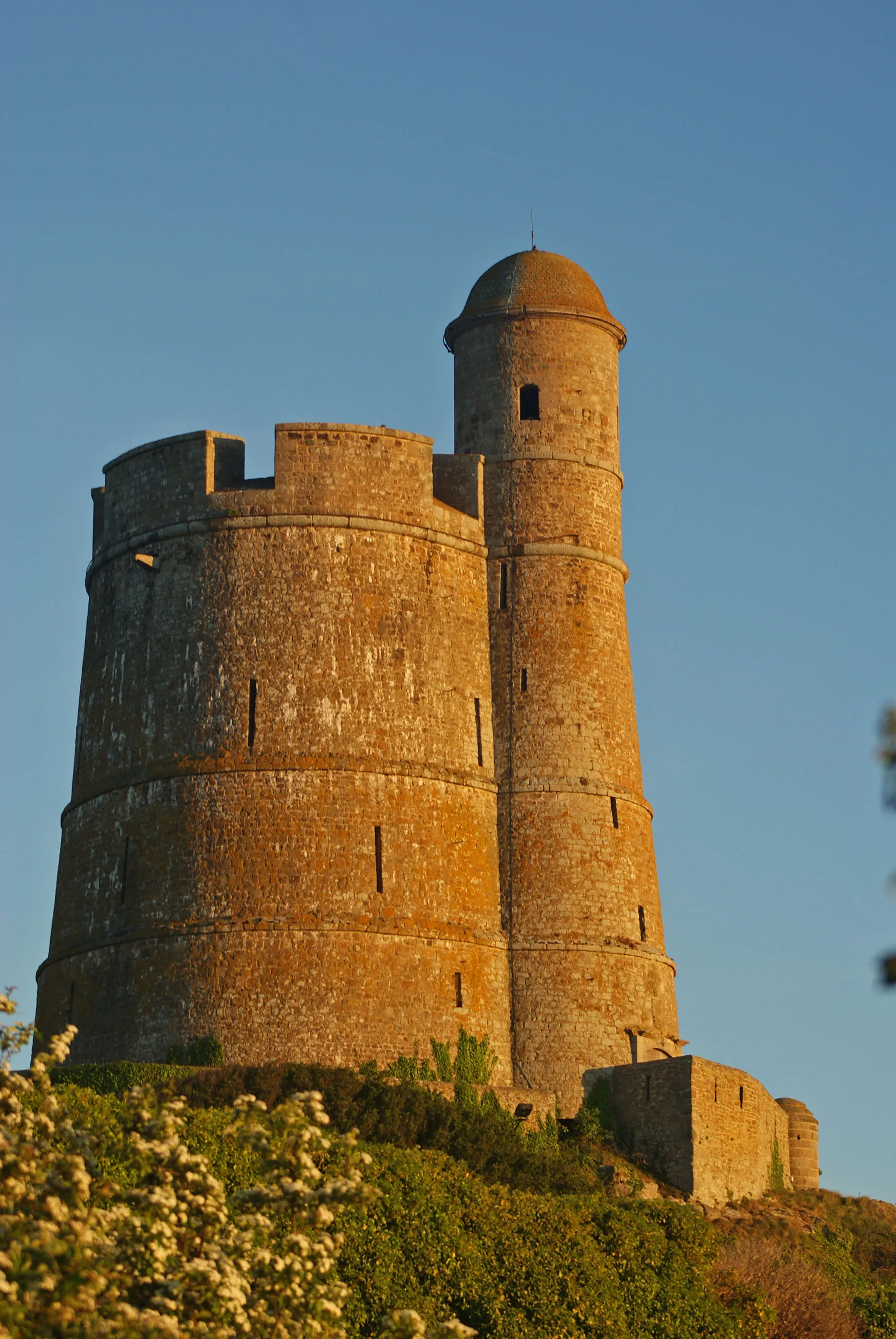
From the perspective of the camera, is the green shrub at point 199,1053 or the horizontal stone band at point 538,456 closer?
the green shrub at point 199,1053

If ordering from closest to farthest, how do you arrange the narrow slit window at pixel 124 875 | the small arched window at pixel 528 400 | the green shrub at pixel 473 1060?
the green shrub at pixel 473 1060 → the narrow slit window at pixel 124 875 → the small arched window at pixel 528 400

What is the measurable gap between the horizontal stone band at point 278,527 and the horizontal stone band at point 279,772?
14.6 feet

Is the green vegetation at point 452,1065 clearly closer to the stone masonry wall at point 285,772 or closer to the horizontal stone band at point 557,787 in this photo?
the stone masonry wall at point 285,772

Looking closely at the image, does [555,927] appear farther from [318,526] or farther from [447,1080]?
[318,526]

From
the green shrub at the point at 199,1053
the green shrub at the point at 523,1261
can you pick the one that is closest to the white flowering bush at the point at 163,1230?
the green shrub at the point at 523,1261

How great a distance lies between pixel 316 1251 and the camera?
1584 cm

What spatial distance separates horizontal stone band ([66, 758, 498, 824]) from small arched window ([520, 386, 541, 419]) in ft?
25.8

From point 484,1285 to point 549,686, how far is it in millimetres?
16608

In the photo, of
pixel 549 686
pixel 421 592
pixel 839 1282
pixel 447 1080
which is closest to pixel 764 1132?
pixel 839 1282

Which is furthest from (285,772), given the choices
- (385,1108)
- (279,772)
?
(385,1108)

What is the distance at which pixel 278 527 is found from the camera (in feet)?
135

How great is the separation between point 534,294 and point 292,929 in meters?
14.6

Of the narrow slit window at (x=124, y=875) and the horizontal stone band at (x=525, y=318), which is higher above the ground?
the horizontal stone band at (x=525, y=318)

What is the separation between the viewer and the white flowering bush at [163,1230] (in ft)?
46.0
